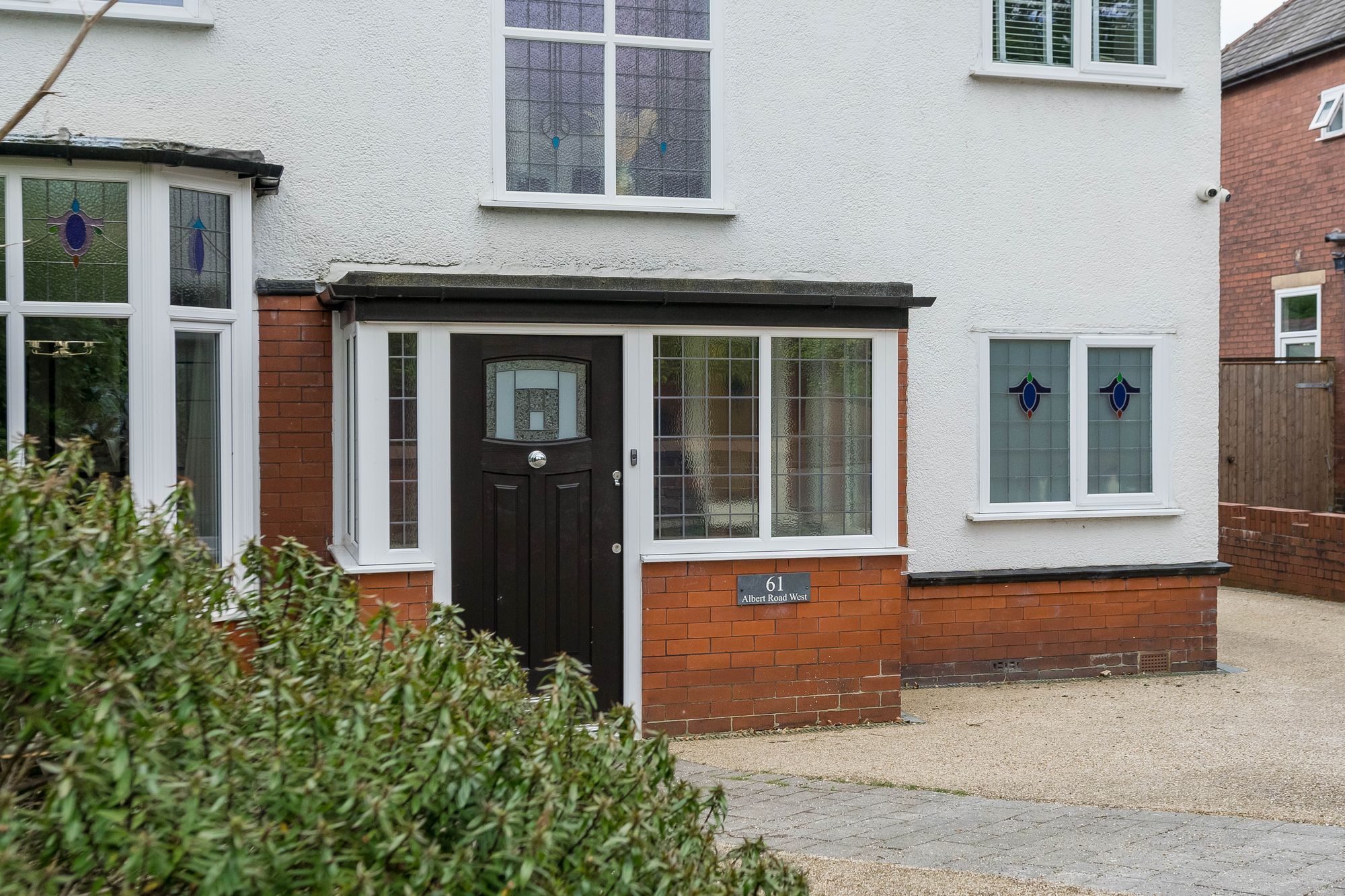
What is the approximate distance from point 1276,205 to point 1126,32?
25.6 feet

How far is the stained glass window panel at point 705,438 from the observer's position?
7.76m

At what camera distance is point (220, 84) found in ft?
24.8

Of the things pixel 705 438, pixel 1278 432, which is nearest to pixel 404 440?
pixel 705 438

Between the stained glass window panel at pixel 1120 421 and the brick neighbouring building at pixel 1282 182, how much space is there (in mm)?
6448

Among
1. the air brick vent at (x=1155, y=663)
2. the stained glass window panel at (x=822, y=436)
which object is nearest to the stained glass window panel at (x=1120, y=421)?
the air brick vent at (x=1155, y=663)

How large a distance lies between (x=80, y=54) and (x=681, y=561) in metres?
4.44

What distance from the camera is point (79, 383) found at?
6.88 metres

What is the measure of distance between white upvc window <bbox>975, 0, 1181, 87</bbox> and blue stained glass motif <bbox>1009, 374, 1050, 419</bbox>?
6.96ft

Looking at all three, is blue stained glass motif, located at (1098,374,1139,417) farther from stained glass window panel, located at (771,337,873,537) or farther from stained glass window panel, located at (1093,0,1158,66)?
stained glass window panel, located at (771,337,873,537)

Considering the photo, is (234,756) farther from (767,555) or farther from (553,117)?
(553,117)

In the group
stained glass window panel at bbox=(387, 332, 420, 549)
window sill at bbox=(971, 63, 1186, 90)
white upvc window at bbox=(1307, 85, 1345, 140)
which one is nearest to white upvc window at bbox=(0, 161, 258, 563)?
stained glass window panel at bbox=(387, 332, 420, 549)

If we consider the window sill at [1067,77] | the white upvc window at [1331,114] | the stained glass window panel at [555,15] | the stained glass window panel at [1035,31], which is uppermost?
the white upvc window at [1331,114]

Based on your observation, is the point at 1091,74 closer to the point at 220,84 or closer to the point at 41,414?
the point at 220,84

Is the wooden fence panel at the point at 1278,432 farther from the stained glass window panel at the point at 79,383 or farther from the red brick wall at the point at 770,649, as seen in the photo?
the stained glass window panel at the point at 79,383
